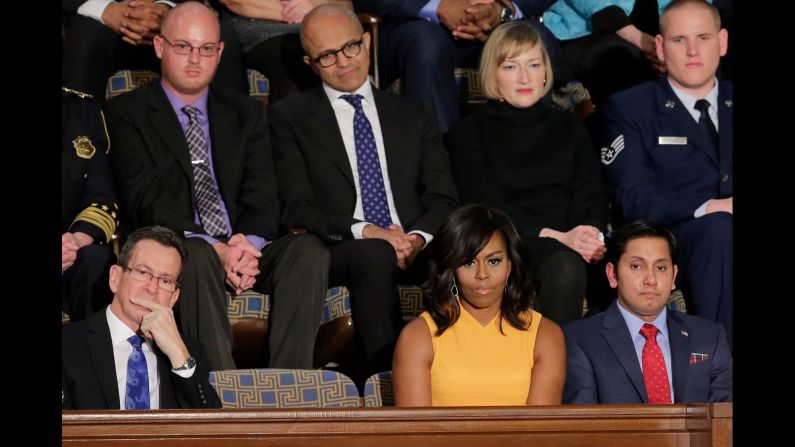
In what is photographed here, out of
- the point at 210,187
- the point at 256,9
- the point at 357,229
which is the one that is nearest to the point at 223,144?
the point at 210,187

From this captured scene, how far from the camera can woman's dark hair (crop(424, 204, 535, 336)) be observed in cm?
305

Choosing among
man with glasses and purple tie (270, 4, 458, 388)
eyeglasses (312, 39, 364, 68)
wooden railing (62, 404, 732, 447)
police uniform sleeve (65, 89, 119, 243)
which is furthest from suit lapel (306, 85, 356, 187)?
wooden railing (62, 404, 732, 447)

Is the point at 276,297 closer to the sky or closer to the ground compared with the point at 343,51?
closer to the ground

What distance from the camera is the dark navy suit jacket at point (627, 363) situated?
10.1ft

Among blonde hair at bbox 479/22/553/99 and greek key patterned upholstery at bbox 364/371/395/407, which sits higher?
blonde hair at bbox 479/22/553/99

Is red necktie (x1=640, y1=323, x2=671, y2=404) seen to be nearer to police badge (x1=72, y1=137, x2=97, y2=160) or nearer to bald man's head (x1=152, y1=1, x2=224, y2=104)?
bald man's head (x1=152, y1=1, x2=224, y2=104)

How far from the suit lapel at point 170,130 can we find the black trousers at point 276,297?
1.26 feet

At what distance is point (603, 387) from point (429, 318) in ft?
1.51

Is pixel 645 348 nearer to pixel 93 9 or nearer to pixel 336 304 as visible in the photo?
pixel 336 304

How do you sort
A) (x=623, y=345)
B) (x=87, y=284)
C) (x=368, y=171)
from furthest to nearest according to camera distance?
(x=368, y=171)
(x=87, y=284)
(x=623, y=345)

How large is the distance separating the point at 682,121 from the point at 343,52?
3.56 ft

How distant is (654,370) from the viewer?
3.15 meters

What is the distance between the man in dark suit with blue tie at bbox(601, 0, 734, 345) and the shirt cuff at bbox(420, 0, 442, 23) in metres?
0.72

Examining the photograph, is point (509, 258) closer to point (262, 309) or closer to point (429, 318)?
point (429, 318)
